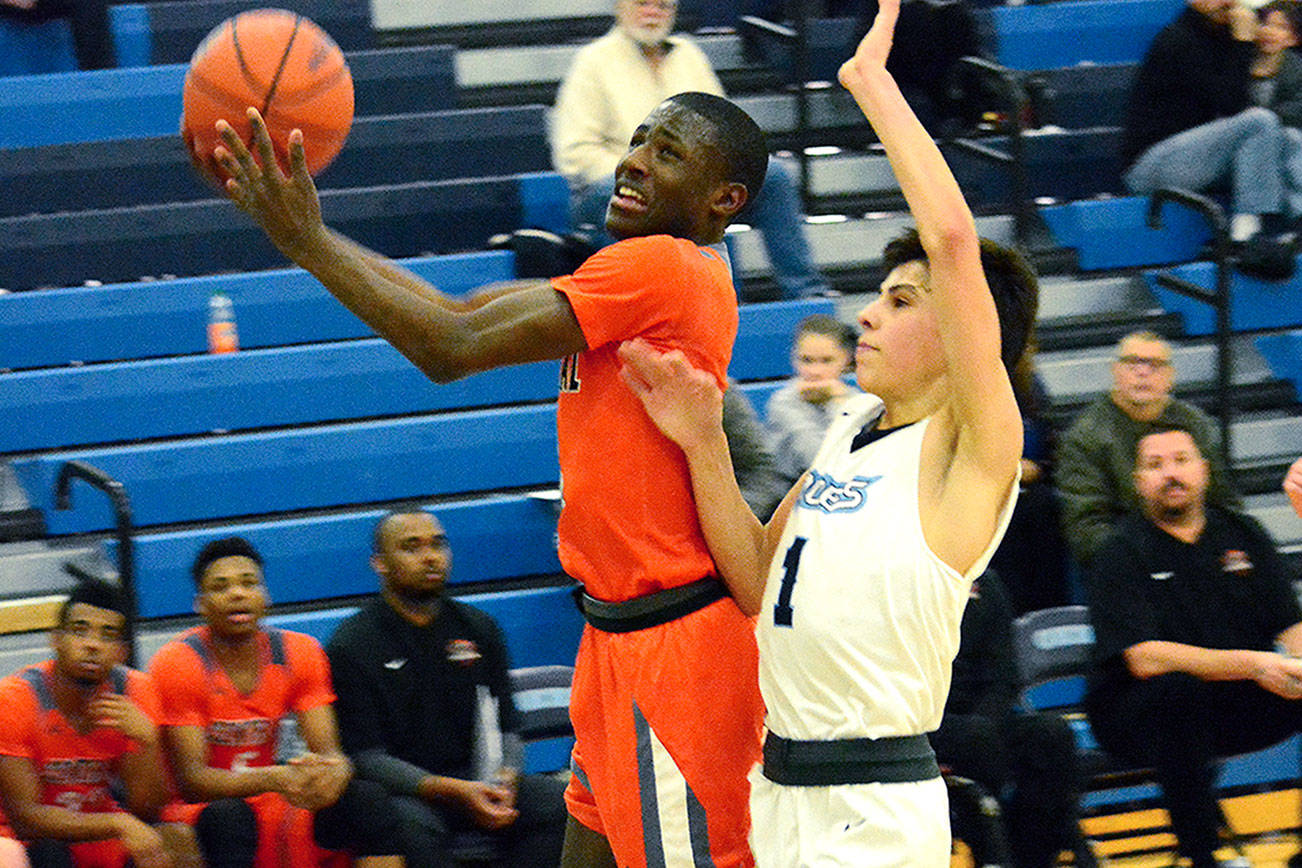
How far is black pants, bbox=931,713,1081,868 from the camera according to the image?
5.07 meters

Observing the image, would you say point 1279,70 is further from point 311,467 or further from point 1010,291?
point 1010,291

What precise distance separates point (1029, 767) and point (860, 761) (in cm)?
247

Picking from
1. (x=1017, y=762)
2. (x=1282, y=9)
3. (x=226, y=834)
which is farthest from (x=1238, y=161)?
(x=226, y=834)

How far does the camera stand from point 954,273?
2.68 m

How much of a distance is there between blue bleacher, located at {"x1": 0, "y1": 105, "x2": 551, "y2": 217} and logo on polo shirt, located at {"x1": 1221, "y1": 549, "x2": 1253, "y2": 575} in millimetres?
3457

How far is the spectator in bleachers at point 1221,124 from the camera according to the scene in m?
7.29

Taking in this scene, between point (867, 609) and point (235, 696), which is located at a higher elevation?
point (867, 609)

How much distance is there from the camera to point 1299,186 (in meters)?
7.38

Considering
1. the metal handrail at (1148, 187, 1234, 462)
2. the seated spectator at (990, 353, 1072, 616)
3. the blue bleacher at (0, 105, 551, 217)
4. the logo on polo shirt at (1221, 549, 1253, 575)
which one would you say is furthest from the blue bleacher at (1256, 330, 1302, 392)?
the blue bleacher at (0, 105, 551, 217)

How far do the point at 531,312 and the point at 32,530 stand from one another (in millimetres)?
3892

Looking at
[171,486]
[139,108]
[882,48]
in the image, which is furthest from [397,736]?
[139,108]

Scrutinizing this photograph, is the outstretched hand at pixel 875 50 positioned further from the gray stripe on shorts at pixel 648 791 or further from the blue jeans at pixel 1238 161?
the blue jeans at pixel 1238 161

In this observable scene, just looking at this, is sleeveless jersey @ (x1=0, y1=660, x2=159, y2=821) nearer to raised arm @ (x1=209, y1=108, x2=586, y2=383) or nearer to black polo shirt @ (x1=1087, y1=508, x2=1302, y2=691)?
raised arm @ (x1=209, y1=108, x2=586, y2=383)

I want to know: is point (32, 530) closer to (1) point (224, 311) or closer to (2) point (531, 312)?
(1) point (224, 311)
